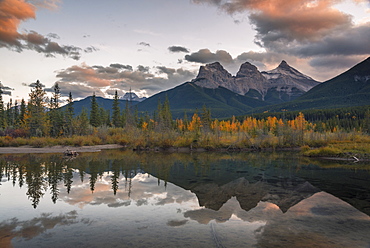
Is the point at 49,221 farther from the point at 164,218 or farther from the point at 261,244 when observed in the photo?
the point at 261,244

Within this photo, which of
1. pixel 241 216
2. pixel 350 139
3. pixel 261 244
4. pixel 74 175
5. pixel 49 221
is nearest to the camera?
pixel 261 244

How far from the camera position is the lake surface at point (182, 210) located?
8648 mm

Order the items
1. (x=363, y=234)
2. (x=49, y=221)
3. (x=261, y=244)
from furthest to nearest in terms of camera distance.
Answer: (x=49, y=221)
(x=363, y=234)
(x=261, y=244)

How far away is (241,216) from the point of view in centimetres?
1131

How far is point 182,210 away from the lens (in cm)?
1220

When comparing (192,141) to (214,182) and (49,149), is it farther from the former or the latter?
(214,182)

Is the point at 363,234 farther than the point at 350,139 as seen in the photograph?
No

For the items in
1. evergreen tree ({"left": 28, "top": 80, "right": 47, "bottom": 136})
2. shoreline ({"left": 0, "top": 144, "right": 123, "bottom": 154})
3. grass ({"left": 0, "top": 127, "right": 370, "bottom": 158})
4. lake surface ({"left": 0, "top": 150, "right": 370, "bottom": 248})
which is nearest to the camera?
lake surface ({"left": 0, "top": 150, "right": 370, "bottom": 248})

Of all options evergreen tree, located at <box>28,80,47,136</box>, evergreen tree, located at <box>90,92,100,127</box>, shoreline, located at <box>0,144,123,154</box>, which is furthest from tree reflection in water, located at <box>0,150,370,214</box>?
evergreen tree, located at <box>90,92,100,127</box>

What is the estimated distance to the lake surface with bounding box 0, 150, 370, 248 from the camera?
8648 mm

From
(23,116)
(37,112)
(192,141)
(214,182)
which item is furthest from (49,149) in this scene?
(214,182)

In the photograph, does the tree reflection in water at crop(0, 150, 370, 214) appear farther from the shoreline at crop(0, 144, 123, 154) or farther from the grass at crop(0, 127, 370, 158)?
the grass at crop(0, 127, 370, 158)

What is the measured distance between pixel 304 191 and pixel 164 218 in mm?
10401

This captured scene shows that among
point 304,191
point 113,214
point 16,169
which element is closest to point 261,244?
point 113,214
